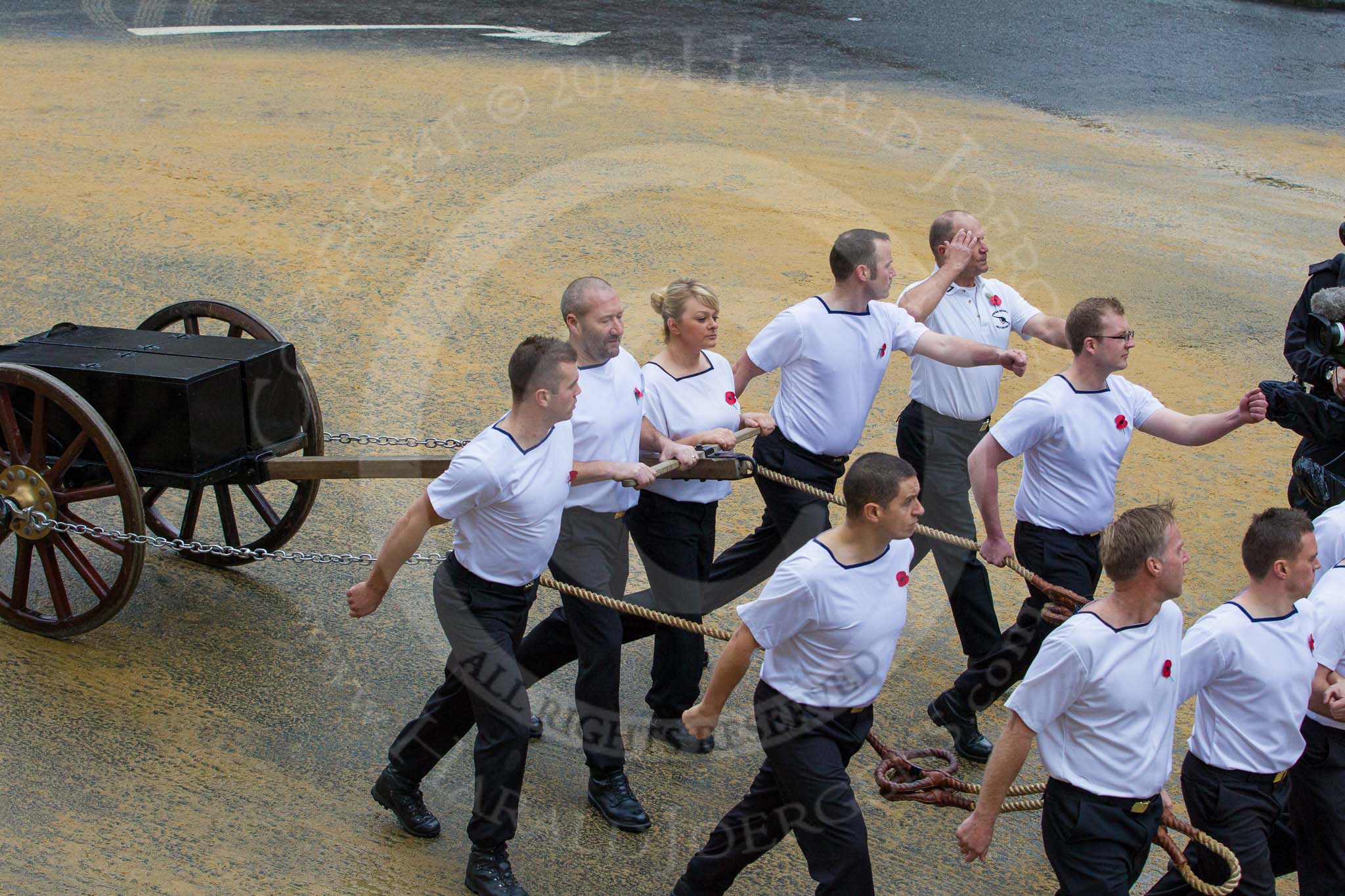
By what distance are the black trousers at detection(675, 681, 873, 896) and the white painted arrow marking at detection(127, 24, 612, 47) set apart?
13.7 metres

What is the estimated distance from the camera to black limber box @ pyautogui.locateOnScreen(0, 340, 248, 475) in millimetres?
5172

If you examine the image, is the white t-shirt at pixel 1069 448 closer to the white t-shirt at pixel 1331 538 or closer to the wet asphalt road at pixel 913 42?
the white t-shirt at pixel 1331 538

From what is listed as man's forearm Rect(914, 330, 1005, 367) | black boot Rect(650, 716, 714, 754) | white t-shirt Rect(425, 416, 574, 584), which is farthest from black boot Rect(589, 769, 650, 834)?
man's forearm Rect(914, 330, 1005, 367)

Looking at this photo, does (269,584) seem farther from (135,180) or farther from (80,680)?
(135,180)

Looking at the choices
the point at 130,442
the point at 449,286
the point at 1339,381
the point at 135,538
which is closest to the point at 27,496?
the point at 130,442

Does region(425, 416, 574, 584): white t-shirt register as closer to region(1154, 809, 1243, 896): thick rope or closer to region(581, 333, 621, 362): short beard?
region(581, 333, 621, 362): short beard

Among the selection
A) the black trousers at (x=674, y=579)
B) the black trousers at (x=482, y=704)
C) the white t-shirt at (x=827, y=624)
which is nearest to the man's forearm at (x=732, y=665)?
the white t-shirt at (x=827, y=624)

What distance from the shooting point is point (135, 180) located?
10797mm

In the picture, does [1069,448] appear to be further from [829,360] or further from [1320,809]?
[1320,809]

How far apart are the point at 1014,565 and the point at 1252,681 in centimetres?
126

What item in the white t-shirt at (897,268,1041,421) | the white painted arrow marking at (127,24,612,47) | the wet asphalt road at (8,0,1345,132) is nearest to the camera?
the white t-shirt at (897,268,1041,421)

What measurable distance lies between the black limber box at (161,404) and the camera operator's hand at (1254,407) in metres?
3.95

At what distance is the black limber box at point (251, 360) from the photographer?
5.45 metres

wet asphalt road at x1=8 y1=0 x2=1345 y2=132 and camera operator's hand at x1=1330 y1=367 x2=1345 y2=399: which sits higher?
camera operator's hand at x1=1330 y1=367 x2=1345 y2=399
